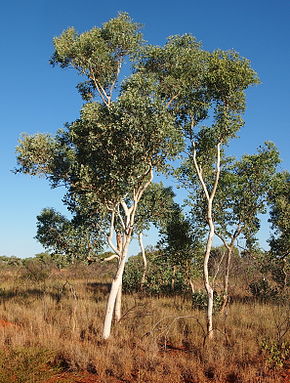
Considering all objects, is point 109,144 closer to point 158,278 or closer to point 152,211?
point 152,211

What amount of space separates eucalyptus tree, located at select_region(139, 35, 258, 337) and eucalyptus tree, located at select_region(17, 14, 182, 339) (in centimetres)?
145

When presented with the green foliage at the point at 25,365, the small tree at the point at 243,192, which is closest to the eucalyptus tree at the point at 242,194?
the small tree at the point at 243,192

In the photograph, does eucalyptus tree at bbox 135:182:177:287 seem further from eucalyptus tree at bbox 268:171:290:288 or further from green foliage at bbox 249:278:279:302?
green foliage at bbox 249:278:279:302

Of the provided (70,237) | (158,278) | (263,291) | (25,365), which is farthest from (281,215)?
(25,365)

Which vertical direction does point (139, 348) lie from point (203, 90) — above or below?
below

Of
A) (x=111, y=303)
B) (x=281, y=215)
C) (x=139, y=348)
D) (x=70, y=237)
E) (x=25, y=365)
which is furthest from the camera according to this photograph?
(x=281, y=215)

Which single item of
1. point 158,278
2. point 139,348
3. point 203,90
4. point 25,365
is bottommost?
point 25,365

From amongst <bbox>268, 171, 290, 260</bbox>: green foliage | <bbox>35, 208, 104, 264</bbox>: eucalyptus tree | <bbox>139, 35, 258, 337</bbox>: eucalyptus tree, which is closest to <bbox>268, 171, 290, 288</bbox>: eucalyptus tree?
<bbox>268, 171, 290, 260</bbox>: green foliage

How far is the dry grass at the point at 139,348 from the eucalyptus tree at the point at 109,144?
182 cm

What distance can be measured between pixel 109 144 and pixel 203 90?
17.3 feet

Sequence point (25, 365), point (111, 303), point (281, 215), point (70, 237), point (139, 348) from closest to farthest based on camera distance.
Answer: point (25, 365) → point (139, 348) → point (111, 303) → point (70, 237) → point (281, 215)

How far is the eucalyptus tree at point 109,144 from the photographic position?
14469mm

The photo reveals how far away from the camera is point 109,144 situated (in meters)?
14.8

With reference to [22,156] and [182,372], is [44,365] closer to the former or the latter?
[182,372]
